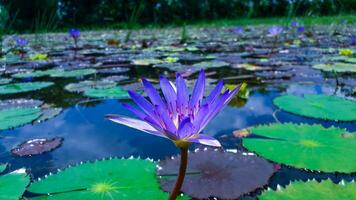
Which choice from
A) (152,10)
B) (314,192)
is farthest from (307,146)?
(152,10)

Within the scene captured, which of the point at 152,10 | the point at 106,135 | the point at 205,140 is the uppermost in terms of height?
the point at 152,10

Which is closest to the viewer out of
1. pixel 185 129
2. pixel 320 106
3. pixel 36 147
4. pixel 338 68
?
pixel 185 129

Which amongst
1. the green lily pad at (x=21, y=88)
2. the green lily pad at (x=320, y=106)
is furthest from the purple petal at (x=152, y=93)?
the green lily pad at (x=21, y=88)

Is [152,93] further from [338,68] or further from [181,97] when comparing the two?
[338,68]

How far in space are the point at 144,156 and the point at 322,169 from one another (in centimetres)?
54

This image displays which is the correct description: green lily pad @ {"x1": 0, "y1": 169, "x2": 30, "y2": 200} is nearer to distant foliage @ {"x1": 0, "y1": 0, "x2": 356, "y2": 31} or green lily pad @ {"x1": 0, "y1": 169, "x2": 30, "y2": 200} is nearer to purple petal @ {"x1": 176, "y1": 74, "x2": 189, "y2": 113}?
purple petal @ {"x1": 176, "y1": 74, "x2": 189, "y2": 113}

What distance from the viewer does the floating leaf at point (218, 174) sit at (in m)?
0.86

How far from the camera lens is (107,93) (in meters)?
1.87

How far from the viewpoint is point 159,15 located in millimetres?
14430

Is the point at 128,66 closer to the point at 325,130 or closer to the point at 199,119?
the point at 325,130

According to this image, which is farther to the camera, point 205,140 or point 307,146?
point 307,146

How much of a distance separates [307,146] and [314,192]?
0.32 meters

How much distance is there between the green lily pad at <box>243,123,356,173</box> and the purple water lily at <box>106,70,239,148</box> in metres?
0.45

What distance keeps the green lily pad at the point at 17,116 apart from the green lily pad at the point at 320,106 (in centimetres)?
108
